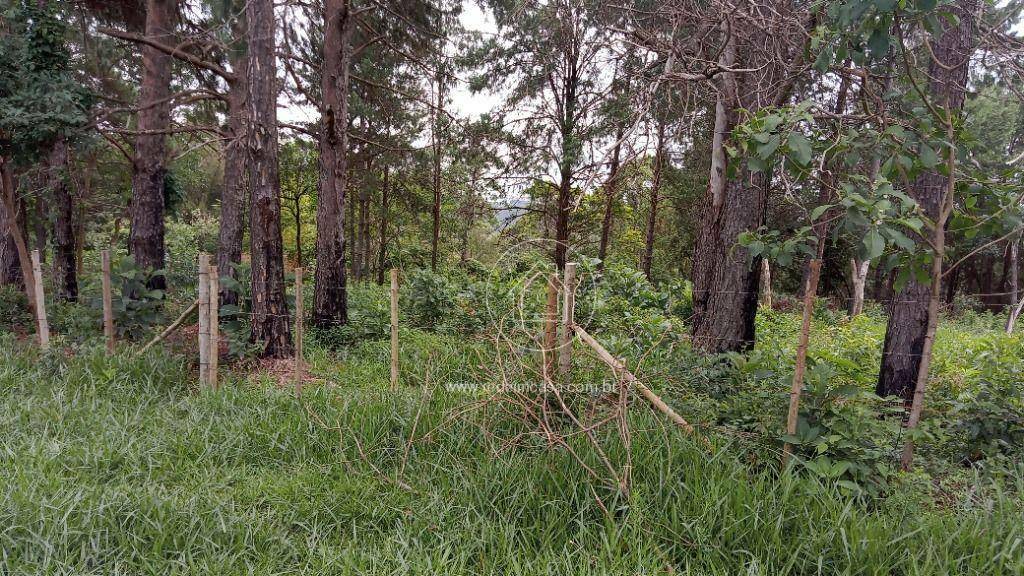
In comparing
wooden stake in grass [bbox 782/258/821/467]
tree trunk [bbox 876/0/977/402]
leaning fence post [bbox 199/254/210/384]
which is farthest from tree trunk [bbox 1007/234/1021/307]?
leaning fence post [bbox 199/254/210/384]

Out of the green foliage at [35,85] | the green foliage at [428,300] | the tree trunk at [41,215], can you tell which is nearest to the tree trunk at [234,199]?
the green foliage at [35,85]

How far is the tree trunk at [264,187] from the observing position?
19.1 feet

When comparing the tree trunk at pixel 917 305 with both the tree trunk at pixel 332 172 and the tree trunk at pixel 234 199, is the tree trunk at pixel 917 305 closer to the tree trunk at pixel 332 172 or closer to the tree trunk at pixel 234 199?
the tree trunk at pixel 332 172

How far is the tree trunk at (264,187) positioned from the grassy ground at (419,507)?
2.00 m

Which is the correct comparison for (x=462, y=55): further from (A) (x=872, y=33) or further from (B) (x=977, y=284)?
(B) (x=977, y=284)

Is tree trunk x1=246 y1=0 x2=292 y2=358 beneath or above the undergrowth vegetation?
above

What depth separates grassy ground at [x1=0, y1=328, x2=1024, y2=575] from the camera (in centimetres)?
240

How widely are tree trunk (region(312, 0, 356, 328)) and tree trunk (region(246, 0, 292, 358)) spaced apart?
1.05 m

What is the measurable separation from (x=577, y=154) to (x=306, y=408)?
747 cm

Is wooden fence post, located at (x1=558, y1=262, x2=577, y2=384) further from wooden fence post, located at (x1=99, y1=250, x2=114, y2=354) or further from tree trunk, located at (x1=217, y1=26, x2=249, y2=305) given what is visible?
tree trunk, located at (x1=217, y1=26, x2=249, y2=305)

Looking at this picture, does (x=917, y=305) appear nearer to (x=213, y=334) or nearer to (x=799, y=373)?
(x=799, y=373)

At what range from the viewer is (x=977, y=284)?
23.5 meters

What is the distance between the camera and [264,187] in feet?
19.3

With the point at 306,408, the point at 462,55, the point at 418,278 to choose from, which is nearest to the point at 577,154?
the point at 462,55
